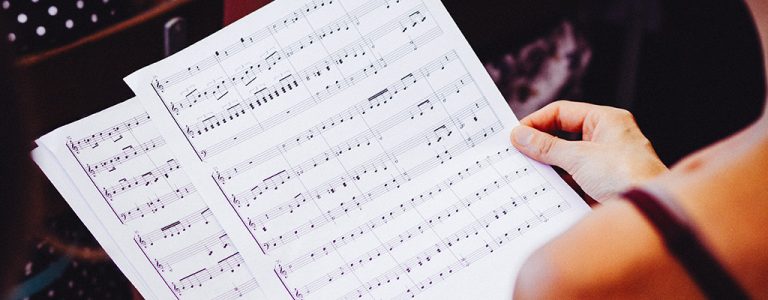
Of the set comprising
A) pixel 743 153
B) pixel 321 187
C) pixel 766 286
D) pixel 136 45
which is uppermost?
pixel 136 45

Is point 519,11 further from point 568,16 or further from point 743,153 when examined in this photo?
point 743,153

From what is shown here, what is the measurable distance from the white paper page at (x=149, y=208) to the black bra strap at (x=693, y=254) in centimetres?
51

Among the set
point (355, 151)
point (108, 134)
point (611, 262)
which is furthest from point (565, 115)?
point (108, 134)

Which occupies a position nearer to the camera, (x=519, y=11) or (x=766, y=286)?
(x=766, y=286)

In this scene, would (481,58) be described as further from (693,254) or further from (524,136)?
(693,254)

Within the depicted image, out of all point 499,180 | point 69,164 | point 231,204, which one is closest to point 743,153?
point 499,180

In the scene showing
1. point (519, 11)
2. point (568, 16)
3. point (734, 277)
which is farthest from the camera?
point (568, 16)

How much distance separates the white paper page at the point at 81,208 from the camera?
→ 0.88 metres

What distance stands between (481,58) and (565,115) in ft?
2.39

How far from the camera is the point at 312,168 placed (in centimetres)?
92

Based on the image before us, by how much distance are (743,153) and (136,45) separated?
71cm

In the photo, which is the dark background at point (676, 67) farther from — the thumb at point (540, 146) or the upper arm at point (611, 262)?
the upper arm at point (611, 262)

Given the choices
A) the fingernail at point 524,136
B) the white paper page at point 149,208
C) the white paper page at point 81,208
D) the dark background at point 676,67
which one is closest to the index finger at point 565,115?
the fingernail at point 524,136

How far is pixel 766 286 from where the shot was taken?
0.60 metres
